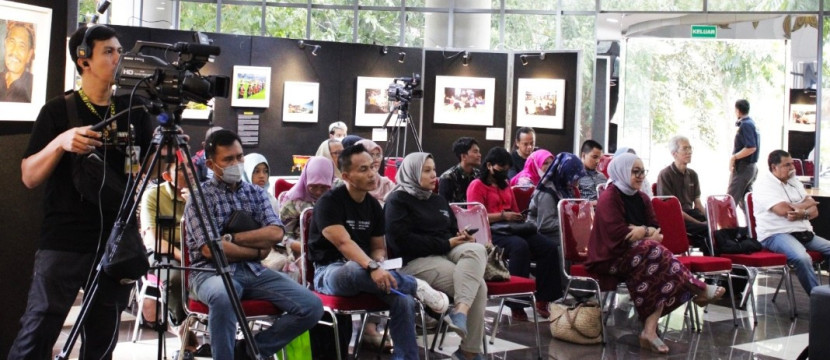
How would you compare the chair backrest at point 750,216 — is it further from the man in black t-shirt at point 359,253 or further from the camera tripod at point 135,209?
the camera tripod at point 135,209

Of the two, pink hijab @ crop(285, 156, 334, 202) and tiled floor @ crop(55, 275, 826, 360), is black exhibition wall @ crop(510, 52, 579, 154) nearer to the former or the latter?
tiled floor @ crop(55, 275, 826, 360)

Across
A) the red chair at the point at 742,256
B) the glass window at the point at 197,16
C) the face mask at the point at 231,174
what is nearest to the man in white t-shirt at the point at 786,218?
the red chair at the point at 742,256

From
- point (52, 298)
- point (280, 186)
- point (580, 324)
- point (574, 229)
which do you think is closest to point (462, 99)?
point (280, 186)

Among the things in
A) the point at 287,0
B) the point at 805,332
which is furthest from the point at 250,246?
the point at 287,0

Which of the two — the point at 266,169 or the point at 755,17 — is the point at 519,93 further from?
the point at 266,169

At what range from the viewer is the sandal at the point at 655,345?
598cm

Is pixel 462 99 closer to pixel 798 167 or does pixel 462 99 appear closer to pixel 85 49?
pixel 798 167

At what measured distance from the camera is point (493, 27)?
584 inches

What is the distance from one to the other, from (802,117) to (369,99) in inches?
249

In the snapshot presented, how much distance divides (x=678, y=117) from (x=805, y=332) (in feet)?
25.6

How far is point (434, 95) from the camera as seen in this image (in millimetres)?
12602

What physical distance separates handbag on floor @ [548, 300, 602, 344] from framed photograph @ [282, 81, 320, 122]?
6.66 metres

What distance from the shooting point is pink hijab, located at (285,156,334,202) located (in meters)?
6.10

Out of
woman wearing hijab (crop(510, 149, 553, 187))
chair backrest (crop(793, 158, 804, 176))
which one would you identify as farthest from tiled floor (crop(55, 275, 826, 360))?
chair backrest (crop(793, 158, 804, 176))
